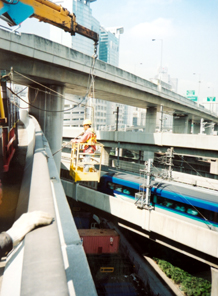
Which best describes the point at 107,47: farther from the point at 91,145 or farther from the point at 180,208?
the point at 91,145

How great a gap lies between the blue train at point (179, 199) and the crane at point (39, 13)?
29.9ft

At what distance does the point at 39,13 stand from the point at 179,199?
1137 cm

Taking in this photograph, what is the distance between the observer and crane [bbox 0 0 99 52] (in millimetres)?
6512

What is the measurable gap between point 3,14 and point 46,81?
27.5ft

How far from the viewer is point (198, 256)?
10711 mm

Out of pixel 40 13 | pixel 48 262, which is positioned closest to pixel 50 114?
pixel 40 13

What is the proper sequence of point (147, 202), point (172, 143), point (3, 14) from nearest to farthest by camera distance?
point (3, 14) → point (147, 202) → point (172, 143)

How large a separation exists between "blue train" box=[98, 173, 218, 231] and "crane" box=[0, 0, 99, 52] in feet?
29.9

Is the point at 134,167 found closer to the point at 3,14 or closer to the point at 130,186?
the point at 130,186

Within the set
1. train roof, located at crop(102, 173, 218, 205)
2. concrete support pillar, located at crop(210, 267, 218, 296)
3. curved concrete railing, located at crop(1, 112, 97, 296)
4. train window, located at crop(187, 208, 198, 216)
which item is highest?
curved concrete railing, located at crop(1, 112, 97, 296)

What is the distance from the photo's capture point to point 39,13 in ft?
27.2

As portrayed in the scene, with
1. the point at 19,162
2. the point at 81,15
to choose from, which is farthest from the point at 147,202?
the point at 81,15

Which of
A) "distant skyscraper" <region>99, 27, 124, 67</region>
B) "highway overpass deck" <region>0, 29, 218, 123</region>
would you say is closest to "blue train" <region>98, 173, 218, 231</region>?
"highway overpass deck" <region>0, 29, 218, 123</region>

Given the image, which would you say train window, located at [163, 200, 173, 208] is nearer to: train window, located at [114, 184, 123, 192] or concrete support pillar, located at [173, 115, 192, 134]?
train window, located at [114, 184, 123, 192]
